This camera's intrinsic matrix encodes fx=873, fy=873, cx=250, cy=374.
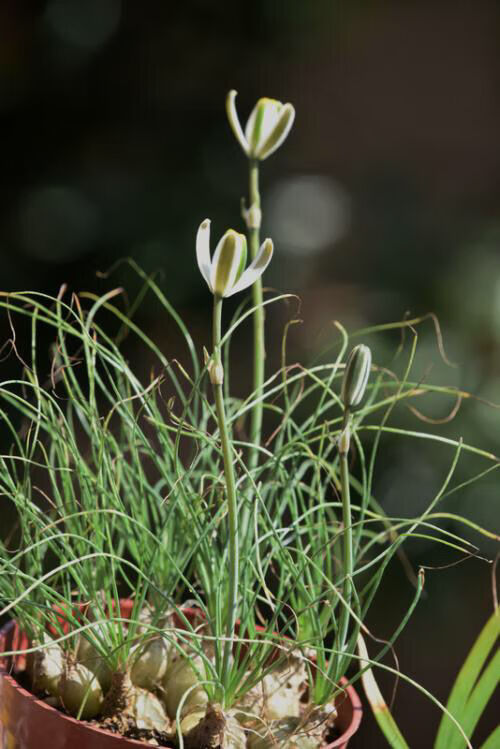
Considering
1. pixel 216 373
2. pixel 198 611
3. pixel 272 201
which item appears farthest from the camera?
pixel 272 201

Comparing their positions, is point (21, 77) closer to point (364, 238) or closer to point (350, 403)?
point (364, 238)

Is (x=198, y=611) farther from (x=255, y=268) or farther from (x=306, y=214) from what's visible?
(x=306, y=214)

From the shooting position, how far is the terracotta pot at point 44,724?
0.27 metres

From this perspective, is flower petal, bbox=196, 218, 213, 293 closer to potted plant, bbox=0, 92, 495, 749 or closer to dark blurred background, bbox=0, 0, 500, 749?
potted plant, bbox=0, 92, 495, 749

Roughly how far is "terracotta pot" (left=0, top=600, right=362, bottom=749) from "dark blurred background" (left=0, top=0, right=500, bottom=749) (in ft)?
2.17

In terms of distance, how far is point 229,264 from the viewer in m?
0.25

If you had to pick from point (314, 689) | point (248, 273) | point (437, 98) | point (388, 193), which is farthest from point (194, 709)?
point (437, 98)

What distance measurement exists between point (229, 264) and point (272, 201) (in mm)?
942

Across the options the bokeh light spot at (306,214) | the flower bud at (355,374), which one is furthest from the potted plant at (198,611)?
the bokeh light spot at (306,214)

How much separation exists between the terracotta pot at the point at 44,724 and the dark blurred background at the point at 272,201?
660 mm

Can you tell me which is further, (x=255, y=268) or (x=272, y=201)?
(x=272, y=201)

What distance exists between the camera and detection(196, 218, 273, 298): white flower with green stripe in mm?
248

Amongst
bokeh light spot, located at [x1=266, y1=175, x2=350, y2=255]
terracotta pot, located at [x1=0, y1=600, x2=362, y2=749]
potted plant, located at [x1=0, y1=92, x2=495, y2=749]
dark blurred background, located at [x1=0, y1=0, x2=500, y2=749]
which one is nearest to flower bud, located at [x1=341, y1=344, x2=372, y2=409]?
potted plant, located at [x1=0, y1=92, x2=495, y2=749]

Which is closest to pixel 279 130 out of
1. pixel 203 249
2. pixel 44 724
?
pixel 203 249
